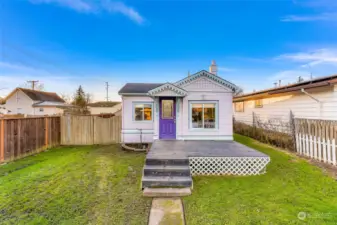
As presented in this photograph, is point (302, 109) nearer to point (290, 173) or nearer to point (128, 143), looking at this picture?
point (290, 173)

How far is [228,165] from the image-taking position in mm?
5984

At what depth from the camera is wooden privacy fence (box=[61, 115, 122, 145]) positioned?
11633mm

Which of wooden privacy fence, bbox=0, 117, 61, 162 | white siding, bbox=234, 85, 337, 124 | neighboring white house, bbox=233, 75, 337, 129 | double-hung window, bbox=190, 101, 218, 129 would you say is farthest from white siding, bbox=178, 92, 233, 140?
wooden privacy fence, bbox=0, 117, 61, 162

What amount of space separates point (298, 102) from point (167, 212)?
31.8 feet

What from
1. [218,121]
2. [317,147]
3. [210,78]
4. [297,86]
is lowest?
[317,147]

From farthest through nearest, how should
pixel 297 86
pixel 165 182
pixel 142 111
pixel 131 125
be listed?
pixel 142 111 → pixel 131 125 → pixel 297 86 → pixel 165 182

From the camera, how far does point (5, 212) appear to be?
3639 mm

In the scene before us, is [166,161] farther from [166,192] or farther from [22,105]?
[22,105]

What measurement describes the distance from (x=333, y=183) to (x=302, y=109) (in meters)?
5.21

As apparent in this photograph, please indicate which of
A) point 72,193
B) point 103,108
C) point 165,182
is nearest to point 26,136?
point 72,193

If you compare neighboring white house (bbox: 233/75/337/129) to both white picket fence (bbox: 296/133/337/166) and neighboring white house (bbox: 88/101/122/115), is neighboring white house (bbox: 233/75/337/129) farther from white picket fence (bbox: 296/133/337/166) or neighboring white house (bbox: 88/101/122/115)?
neighboring white house (bbox: 88/101/122/115)

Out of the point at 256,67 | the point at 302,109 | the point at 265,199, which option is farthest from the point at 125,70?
the point at 265,199

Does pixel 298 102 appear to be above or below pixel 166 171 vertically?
above

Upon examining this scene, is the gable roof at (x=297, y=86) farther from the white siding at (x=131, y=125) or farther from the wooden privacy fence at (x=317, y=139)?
the white siding at (x=131, y=125)
